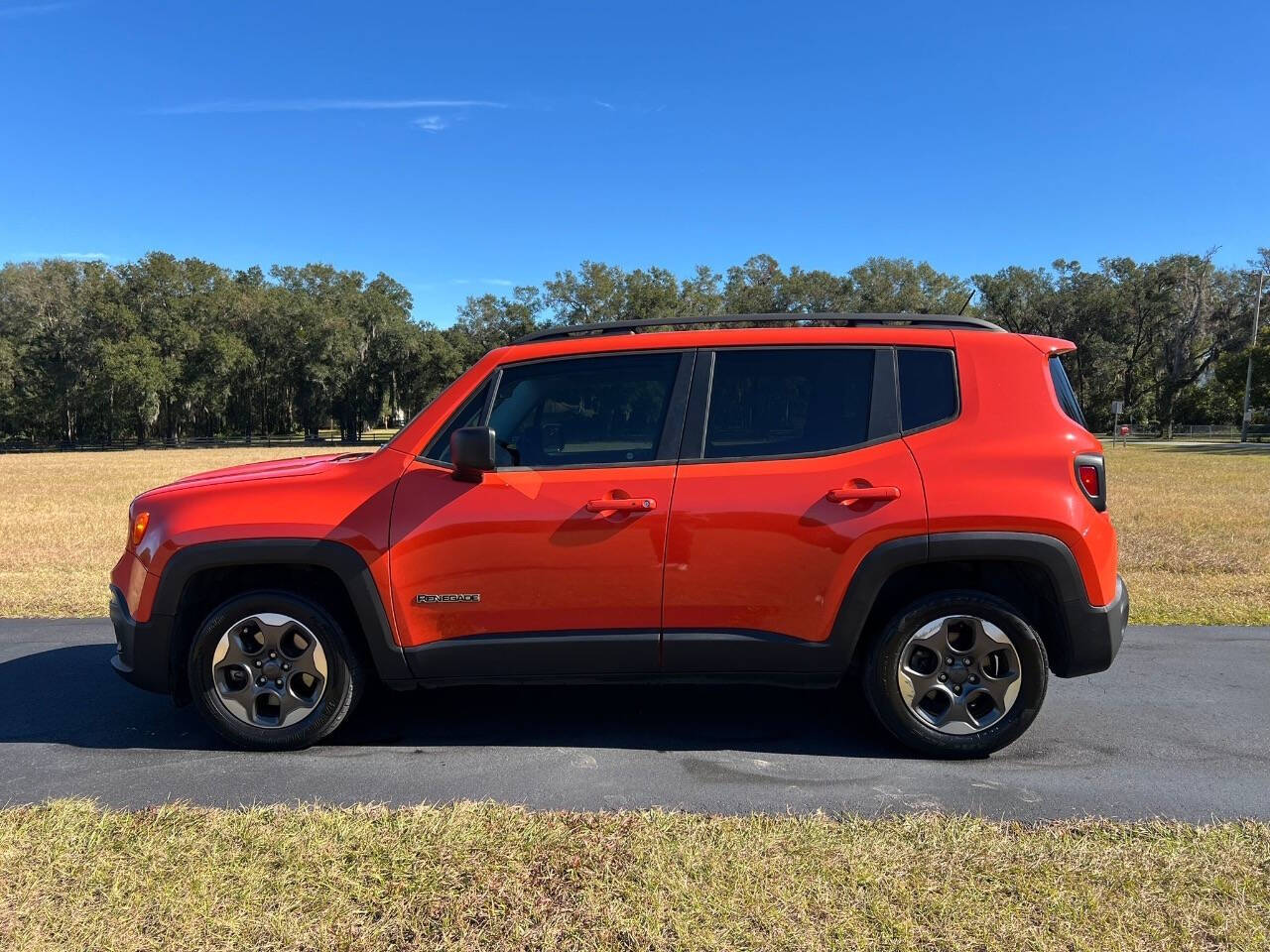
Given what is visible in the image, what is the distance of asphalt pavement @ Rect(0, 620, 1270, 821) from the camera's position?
3.25m

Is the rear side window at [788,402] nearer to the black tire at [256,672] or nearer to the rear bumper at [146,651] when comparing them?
the black tire at [256,672]

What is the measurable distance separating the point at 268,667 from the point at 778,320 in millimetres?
2851

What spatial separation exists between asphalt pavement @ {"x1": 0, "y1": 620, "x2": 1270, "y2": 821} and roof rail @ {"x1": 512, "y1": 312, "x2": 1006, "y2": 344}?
196 centimetres

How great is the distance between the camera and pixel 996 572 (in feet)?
12.2

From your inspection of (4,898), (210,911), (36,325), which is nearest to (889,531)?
(210,911)

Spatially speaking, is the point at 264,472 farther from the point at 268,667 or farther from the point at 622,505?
the point at 622,505

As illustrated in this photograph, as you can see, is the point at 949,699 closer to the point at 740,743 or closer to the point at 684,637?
the point at 740,743

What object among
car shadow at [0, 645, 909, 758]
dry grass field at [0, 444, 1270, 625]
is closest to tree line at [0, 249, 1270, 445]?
dry grass field at [0, 444, 1270, 625]

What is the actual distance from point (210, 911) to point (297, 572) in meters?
1.60

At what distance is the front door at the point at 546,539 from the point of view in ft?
11.4

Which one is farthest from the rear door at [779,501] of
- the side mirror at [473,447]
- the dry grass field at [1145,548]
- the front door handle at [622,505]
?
the dry grass field at [1145,548]

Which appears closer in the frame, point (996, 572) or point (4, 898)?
point (4, 898)

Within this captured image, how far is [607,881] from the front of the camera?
2617mm

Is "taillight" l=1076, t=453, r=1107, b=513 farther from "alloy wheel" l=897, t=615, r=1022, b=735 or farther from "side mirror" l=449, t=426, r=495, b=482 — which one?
"side mirror" l=449, t=426, r=495, b=482
